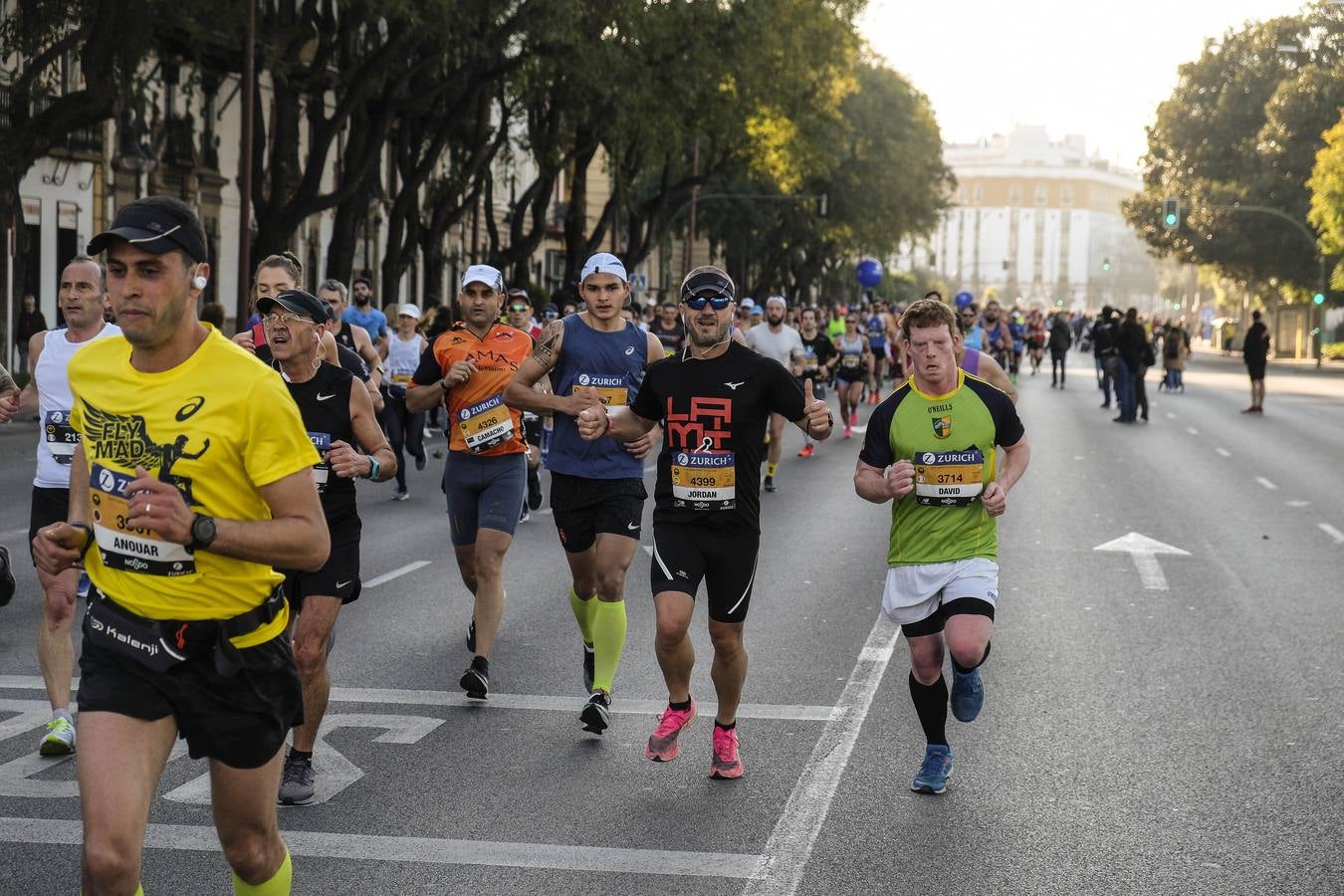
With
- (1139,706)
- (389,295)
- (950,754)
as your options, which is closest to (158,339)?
(950,754)

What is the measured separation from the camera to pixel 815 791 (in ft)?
21.3

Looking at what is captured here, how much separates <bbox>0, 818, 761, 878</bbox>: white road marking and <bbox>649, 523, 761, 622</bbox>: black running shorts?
4.00 ft

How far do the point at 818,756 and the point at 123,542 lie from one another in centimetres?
353

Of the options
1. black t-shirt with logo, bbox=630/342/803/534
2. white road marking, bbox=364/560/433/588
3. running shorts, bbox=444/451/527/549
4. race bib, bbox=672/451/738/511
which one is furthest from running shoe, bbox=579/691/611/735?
white road marking, bbox=364/560/433/588

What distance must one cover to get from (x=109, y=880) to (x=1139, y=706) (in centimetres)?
520

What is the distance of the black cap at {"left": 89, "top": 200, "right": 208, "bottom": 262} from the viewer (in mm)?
3867

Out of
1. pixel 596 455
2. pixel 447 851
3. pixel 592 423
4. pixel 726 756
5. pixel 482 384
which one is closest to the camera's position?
pixel 447 851

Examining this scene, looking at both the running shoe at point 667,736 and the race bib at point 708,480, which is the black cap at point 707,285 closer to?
the race bib at point 708,480

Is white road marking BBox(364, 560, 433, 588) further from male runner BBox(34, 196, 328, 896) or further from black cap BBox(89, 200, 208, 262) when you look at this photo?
black cap BBox(89, 200, 208, 262)

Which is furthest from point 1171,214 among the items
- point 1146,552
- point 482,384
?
point 482,384

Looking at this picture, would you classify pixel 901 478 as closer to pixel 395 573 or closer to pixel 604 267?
pixel 604 267

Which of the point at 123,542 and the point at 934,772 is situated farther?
the point at 934,772

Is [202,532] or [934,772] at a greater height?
[202,532]

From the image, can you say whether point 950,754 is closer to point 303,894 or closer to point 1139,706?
point 1139,706
